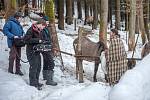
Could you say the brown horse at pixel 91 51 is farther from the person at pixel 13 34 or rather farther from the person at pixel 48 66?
the person at pixel 13 34

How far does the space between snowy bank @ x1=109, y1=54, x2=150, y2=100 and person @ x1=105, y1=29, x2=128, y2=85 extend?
226 inches

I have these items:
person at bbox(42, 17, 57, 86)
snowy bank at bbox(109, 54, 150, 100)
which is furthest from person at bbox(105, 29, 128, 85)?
snowy bank at bbox(109, 54, 150, 100)

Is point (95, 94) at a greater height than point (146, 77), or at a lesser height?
lesser

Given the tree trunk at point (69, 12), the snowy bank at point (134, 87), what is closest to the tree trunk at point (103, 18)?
the snowy bank at point (134, 87)

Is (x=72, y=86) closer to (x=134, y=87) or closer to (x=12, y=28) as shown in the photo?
(x=12, y=28)

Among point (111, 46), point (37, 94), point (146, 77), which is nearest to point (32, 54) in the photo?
point (37, 94)

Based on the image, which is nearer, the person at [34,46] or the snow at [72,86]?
the snow at [72,86]

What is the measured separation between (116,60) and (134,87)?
20.2 ft

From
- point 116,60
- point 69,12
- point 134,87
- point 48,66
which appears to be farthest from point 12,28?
point 69,12

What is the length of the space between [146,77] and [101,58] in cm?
717

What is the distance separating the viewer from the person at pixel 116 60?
11.9m

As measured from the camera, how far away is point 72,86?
32.9 ft

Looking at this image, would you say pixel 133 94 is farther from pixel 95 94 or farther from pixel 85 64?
pixel 85 64

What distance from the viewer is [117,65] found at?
12039mm
